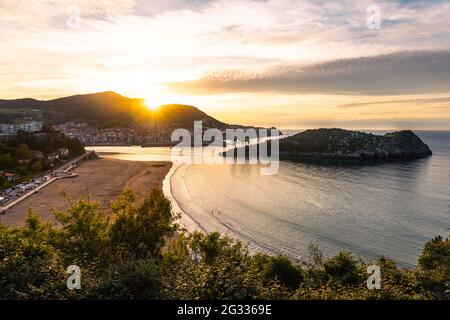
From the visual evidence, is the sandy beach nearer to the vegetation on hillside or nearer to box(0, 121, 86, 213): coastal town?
box(0, 121, 86, 213): coastal town

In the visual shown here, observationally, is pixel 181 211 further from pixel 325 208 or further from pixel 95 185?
pixel 95 185

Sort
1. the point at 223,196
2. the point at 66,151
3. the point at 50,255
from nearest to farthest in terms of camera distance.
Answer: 1. the point at 50,255
2. the point at 223,196
3. the point at 66,151

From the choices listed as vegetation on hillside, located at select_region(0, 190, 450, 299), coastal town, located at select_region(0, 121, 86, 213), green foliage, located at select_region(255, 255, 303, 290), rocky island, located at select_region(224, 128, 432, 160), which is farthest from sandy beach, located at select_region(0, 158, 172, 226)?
rocky island, located at select_region(224, 128, 432, 160)

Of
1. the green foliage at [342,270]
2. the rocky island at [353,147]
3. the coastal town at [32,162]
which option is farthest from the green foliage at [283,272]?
the rocky island at [353,147]

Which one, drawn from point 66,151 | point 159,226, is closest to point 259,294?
point 159,226

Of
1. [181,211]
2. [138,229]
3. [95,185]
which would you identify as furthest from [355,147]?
[138,229]
